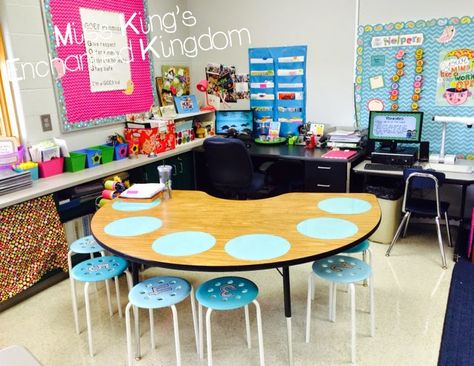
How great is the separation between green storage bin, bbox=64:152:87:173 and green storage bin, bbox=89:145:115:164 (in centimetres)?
23

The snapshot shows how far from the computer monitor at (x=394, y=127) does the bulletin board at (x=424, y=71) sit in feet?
0.85

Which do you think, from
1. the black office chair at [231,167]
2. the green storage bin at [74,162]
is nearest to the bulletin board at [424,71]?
the black office chair at [231,167]

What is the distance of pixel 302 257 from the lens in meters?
1.91

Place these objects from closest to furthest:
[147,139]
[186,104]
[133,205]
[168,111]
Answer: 1. [133,205]
2. [147,139]
3. [168,111]
4. [186,104]

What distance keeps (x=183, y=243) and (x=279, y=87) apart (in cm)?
289

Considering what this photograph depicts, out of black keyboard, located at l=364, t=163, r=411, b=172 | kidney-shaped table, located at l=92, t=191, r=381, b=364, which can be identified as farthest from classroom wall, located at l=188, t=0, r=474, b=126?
kidney-shaped table, located at l=92, t=191, r=381, b=364

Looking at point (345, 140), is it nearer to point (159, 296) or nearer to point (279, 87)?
point (279, 87)

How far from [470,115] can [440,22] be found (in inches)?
33.6

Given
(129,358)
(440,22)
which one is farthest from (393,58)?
(129,358)

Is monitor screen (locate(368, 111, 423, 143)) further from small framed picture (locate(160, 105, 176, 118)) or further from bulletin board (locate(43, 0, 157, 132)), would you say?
bulletin board (locate(43, 0, 157, 132))

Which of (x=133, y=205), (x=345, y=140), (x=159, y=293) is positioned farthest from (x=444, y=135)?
(x=159, y=293)

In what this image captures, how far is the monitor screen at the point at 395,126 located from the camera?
3.75m

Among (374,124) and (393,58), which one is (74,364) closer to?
(374,124)

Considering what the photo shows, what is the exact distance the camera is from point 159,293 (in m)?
2.12
